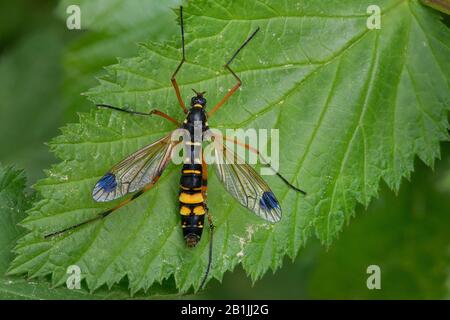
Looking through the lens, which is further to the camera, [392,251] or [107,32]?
[392,251]

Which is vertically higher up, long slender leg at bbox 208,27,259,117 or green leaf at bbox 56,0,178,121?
green leaf at bbox 56,0,178,121

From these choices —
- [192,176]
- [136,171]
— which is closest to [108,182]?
[136,171]

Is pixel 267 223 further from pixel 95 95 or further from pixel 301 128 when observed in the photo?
pixel 95 95

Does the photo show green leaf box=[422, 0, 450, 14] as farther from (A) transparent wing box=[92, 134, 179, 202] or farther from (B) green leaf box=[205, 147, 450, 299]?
(B) green leaf box=[205, 147, 450, 299]

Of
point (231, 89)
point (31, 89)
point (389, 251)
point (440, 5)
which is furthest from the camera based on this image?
point (31, 89)

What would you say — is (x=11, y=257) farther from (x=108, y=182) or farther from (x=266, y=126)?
(x=266, y=126)

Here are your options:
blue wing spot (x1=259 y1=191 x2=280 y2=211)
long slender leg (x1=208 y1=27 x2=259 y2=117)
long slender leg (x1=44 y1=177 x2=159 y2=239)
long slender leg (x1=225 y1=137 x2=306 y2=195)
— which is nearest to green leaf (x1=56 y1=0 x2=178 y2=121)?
long slender leg (x1=208 y1=27 x2=259 y2=117)
